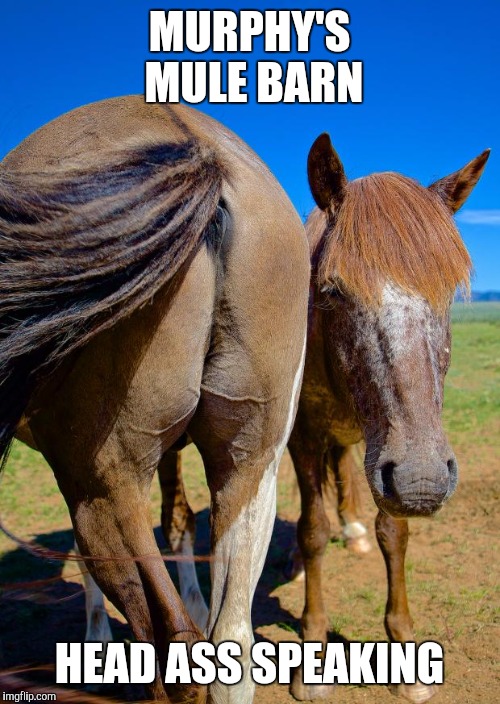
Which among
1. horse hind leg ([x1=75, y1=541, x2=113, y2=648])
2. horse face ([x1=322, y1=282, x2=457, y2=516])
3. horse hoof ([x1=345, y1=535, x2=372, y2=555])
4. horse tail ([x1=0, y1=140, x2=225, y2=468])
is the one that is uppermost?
horse tail ([x1=0, y1=140, x2=225, y2=468])

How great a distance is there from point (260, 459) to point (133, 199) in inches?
35.8

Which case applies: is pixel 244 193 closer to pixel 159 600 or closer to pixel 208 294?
pixel 208 294

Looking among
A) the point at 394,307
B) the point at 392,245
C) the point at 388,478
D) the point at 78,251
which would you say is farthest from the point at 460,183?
the point at 78,251

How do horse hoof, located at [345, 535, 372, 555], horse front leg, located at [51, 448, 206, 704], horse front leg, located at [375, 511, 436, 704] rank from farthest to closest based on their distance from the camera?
horse hoof, located at [345, 535, 372, 555] → horse front leg, located at [375, 511, 436, 704] → horse front leg, located at [51, 448, 206, 704]

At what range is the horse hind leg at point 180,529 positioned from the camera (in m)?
3.74

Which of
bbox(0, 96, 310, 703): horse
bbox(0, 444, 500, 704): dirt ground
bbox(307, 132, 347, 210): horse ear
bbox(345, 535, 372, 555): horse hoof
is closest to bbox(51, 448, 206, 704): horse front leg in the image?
bbox(0, 96, 310, 703): horse

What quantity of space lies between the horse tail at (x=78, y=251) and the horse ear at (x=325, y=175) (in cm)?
126

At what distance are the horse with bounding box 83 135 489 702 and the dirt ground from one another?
0.86 ft

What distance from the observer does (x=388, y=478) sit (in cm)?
238

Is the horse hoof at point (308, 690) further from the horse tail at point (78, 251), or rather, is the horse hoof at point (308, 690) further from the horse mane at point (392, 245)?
the horse tail at point (78, 251)

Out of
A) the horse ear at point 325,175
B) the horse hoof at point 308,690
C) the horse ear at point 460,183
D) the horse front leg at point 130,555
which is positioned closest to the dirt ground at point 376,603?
the horse hoof at point 308,690

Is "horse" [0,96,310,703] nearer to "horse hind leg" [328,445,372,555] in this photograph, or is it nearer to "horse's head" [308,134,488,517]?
"horse's head" [308,134,488,517]

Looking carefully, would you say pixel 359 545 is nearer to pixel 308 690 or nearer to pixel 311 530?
pixel 311 530

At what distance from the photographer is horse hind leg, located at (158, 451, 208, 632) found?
3.74 meters
